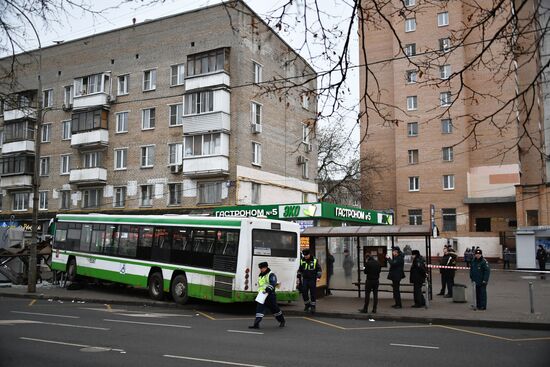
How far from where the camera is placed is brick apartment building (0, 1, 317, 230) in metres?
37.4

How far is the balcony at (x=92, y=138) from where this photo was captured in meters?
42.1

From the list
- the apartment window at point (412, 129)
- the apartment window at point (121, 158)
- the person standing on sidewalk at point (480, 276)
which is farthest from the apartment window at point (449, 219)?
the person standing on sidewalk at point (480, 276)

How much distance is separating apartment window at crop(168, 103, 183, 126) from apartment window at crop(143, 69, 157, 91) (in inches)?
101

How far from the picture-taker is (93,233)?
77.3ft

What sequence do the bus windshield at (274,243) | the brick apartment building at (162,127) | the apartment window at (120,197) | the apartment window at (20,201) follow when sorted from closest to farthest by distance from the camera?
the bus windshield at (274,243) → the brick apartment building at (162,127) → the apartment window at (120,197) → the apartment window at (20,201)

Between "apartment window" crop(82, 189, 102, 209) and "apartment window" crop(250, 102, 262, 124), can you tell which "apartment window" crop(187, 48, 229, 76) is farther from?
"apartment window" crop(82, 189, 102, 209)

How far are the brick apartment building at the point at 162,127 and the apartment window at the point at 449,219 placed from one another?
1428cm

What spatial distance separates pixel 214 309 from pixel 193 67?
23540mm

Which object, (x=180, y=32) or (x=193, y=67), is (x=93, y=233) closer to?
(x=193, y=67)

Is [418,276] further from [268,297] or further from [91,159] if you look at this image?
[91,159]

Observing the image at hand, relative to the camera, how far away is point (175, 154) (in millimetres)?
39281

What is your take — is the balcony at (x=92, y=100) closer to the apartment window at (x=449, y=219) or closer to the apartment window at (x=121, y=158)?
the apartment window at (x=121, y=158)

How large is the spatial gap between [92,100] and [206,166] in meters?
12.3

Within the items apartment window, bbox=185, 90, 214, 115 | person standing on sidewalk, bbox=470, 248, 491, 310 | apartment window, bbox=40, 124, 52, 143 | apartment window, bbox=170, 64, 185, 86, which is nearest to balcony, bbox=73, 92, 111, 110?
apartment window, bbox=40, 124, 52, 143
